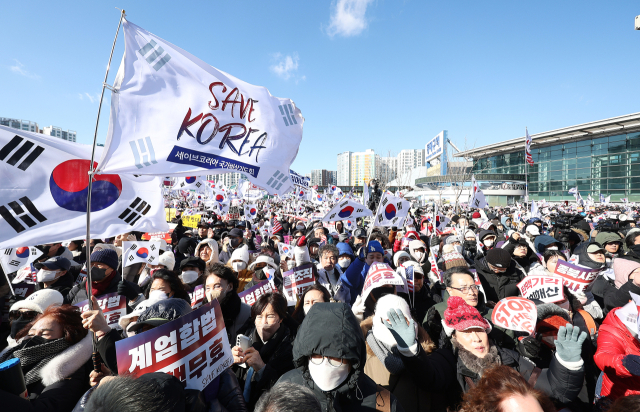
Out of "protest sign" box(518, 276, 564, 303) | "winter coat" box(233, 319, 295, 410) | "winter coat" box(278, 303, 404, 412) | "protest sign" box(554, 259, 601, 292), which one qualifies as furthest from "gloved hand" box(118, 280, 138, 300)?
"protest sign" box(554, 259, 601, 292)

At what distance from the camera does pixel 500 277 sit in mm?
4254

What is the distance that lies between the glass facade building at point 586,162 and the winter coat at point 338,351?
48.6 meters

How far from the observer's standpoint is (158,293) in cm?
285

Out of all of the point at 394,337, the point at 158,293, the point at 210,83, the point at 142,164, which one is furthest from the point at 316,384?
the point at 210,83

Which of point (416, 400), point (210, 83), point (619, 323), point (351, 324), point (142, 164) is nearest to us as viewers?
point (351, 324)

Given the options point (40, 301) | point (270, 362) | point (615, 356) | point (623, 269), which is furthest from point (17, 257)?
point (623, 269)

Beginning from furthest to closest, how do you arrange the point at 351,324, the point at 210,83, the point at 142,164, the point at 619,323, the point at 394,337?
1. the point at 210,83
2. the point at 142,164
3. the point at 619,323
4. the point at 394,337
5. the point at 351,324

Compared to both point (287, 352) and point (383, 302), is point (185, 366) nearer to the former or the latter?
point (287, 352)

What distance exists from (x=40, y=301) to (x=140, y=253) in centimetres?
254

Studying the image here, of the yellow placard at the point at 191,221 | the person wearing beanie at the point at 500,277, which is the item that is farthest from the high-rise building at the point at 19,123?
the person wearing beanie at the point at 500,277

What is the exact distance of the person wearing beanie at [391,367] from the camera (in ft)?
6.72

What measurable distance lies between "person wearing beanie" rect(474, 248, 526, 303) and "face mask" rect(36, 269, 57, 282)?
5.54 metres

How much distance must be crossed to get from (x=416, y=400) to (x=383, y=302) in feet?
2.36

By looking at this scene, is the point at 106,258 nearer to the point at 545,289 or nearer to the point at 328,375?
the point at 328,375
